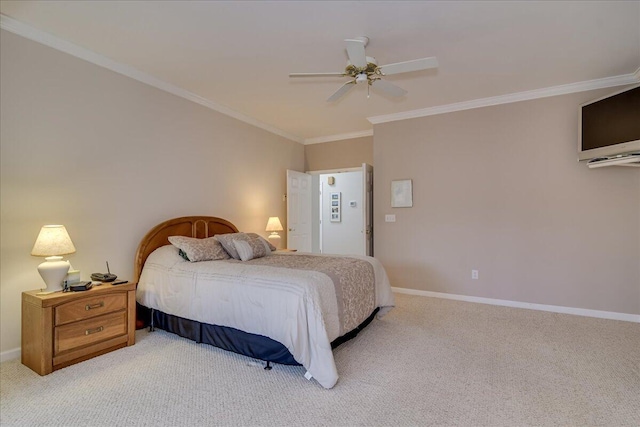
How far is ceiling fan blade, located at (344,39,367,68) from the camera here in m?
2.30

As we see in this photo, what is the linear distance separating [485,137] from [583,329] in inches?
101

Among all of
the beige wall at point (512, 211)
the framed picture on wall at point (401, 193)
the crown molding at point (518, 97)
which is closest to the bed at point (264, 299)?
the beige wall at point (512, 211)

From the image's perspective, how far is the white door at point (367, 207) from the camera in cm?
511

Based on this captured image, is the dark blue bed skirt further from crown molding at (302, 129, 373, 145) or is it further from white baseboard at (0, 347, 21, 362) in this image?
crown molding at (302, 129, 373, 145)

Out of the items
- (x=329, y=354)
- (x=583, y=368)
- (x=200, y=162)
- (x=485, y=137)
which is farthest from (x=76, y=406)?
(x=485, y=137)

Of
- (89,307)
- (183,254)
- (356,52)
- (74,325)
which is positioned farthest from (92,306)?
(356,52)

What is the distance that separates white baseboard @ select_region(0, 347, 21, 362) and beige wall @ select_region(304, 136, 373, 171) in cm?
490

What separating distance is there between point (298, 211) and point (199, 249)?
2884 mm

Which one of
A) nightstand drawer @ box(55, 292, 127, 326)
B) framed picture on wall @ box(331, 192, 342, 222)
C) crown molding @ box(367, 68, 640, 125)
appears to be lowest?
nightstand drawer @ box(55, 292, 127, 326)

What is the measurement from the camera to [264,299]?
248 cm

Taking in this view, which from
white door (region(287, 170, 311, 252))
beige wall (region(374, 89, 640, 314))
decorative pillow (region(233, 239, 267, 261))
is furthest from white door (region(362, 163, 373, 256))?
decorative pillow (region(233, 239, 267, 261))

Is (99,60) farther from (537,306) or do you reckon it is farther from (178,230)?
(537,306)

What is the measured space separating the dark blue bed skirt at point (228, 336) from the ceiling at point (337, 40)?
256 centimetres

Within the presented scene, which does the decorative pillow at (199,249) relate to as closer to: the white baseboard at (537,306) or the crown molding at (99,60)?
the crown molding at (99,60)
